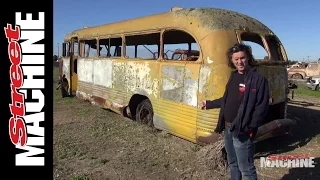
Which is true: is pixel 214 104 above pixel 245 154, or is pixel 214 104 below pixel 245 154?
above

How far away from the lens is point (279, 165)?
5422 millimetres

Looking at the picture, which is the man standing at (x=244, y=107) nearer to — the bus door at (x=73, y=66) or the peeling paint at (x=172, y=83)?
the peeling paint at (x=172, y=83)

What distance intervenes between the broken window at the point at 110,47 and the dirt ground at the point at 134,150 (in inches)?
68.4

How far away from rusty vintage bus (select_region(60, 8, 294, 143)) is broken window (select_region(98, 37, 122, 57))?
21 millimetres

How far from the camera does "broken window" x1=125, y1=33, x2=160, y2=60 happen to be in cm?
727

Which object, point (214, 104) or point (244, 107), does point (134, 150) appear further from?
point (244, 107)

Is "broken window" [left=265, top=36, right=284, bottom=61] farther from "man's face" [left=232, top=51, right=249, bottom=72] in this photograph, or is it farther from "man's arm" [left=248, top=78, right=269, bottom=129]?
"man's arm" [left=248, top=78, right=269, bottom=129]

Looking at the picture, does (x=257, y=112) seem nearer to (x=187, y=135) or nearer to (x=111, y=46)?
(x=187, y=135)

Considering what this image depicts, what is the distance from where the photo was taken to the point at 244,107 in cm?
335

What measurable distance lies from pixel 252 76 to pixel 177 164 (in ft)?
8.13

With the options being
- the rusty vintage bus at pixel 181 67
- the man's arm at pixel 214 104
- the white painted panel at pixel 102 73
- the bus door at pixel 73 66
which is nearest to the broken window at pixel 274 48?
the rusty vintage bus at pixel 181 67

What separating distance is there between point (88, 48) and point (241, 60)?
766cm

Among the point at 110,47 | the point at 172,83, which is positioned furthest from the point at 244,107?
the point at 110,47

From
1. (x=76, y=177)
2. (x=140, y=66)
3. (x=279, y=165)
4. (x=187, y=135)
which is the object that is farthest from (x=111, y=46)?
(x=279, y=165)
